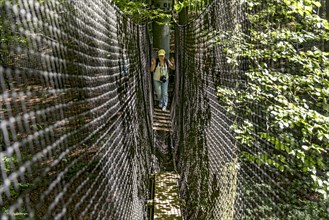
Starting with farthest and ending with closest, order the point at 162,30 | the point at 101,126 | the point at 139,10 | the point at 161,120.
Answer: the point at 161,120 < the point at 162,30 < the point at 139,10 < the point at 101,126

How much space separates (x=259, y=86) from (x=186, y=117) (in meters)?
1.36

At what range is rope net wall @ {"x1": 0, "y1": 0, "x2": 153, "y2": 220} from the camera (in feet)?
2.27

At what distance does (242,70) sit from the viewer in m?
2.47

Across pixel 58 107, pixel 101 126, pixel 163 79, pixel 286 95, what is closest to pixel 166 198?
pixel 286 95

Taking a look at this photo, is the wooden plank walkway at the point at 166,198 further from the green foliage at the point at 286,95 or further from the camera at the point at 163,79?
the camera at the point at 163,79

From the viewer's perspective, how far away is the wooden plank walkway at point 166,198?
3.03m

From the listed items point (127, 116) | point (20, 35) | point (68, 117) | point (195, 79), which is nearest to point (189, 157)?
point (195, 79)

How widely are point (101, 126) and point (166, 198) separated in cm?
214

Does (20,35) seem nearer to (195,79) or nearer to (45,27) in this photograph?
(45,27)

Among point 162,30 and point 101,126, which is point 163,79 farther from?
point 101,126

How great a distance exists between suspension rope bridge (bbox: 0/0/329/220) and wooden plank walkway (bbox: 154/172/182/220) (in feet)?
0.05

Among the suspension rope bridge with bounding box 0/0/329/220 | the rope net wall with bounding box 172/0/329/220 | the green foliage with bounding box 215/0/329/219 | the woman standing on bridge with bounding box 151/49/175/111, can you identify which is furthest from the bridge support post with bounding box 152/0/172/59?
the green foliage with bounding box 215/0/329/219

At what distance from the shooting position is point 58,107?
0.90 m

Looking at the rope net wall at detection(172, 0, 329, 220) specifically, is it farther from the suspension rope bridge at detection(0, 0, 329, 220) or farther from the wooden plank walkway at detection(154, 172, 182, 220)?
the wooden plank walkway at detection(154, 172, 182, 220)
